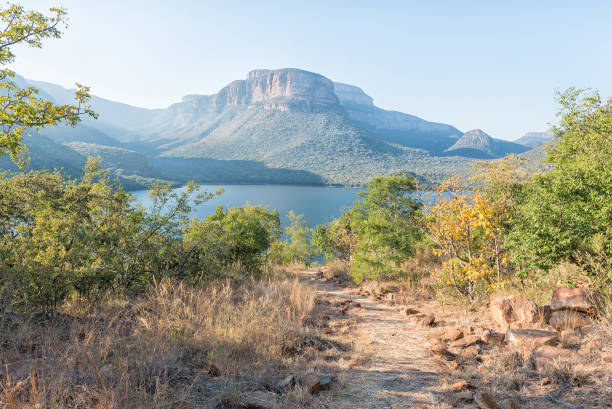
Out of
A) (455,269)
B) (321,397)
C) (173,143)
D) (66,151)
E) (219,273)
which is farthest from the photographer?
(173,143)

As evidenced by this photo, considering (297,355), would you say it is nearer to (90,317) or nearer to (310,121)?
(90,317)

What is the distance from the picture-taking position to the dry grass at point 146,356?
2.27 m

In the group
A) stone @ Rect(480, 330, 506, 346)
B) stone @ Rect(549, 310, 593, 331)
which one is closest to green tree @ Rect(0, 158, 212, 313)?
stone @ Rect(480, 330, 506, 346)

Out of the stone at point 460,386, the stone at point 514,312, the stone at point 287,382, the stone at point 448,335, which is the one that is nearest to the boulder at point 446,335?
the stone at point 448,335

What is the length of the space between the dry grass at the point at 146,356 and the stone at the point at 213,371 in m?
0.04

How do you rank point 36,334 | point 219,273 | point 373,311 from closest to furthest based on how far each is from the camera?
point 36,334 → point 373,311 → point 219,273

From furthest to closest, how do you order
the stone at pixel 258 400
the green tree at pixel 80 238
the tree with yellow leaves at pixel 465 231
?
the tree with yellow leaves at pixel 465 231
the green tree at pixel 80 238
the stone at pixel 258 400

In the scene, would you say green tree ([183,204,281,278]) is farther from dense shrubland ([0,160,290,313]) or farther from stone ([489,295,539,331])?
stone ([489,295,539,331])

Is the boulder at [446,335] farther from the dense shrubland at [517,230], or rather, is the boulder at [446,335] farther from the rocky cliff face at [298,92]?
the rocky cliff face at [298,92]

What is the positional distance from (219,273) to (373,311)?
155 inches

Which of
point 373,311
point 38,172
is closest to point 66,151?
point 38,172

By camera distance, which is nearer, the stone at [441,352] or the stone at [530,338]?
the stone at [530,338]

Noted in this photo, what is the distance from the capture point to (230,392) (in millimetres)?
2551

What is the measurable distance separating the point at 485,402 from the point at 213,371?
2596 millimetres
